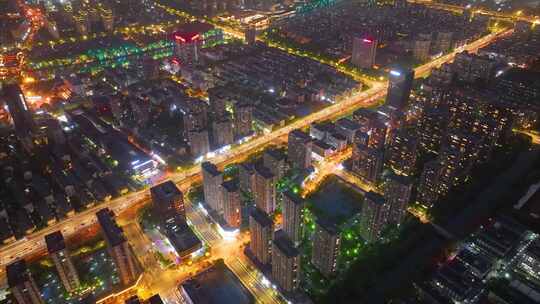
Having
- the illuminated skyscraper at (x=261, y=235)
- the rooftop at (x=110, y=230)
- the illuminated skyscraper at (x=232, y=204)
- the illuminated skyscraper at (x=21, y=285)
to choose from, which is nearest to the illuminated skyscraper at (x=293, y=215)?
the illuminated skyscraper at (x=261, y=235)

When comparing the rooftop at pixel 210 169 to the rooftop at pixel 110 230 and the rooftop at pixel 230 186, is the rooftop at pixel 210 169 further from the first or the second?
the rooftop at pixel 110 230

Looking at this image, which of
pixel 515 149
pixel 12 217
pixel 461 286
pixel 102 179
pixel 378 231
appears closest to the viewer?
pixel 461 286

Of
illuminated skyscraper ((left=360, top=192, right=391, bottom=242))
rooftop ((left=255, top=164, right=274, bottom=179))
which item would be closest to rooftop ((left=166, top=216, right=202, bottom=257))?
rooftop ((left=255, top=164, right=274, bottom=179))

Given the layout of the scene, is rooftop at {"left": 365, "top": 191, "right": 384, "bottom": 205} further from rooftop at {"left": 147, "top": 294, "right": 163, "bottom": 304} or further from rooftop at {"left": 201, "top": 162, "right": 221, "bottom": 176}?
rooftop at {"left": 147, "top": 294, "right": 163, "bottom": 304}

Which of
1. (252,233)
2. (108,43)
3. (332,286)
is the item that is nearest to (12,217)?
(252,233)

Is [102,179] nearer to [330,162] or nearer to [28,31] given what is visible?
[330,162]

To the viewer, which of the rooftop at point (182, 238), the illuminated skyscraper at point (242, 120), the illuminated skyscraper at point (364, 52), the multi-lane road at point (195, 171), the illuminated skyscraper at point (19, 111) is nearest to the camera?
the rooftop at point (182, 238)

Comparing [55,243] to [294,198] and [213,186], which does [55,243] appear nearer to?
[213,186]
